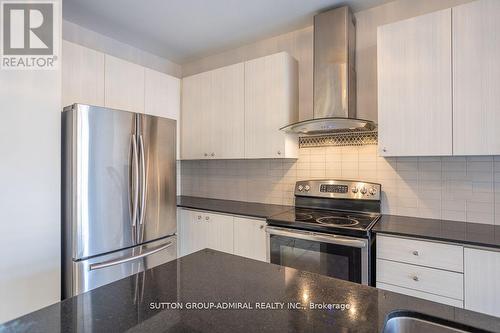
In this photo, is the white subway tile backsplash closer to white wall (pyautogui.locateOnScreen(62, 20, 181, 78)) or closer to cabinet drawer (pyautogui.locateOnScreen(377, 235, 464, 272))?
cabinet drawer (pyautogui.locateOnScreen(377, 235, 464, 272))

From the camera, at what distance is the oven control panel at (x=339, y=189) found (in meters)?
2.28

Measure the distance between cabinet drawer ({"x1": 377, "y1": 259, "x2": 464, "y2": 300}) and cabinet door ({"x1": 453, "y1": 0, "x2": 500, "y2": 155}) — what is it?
748 mm

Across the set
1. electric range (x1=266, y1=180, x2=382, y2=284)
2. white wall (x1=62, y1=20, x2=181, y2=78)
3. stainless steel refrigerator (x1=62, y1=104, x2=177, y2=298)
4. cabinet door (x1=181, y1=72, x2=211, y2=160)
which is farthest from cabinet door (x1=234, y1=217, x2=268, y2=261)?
white wall (x1=62, y1=20, x2=181, y2=78)

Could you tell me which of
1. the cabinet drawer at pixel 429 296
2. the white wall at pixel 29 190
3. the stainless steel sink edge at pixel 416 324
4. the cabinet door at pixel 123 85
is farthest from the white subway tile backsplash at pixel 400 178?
the white wall at pixel 29 190

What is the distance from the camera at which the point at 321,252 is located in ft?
6.29

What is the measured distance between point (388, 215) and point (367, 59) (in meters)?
1.29

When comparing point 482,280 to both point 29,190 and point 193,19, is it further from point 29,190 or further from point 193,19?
point 193,19

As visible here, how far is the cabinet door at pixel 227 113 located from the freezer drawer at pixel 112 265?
3.32ft

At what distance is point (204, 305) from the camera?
84cm

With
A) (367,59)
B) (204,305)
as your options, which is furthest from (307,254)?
(367,59)

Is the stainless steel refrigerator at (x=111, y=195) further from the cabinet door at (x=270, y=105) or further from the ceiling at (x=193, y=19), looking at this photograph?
the ceiling at (x=193, y=19)

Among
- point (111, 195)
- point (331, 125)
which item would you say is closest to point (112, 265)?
point (111, 195)

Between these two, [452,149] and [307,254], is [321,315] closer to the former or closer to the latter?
→ [307,254]

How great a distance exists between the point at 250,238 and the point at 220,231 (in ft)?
1.08
